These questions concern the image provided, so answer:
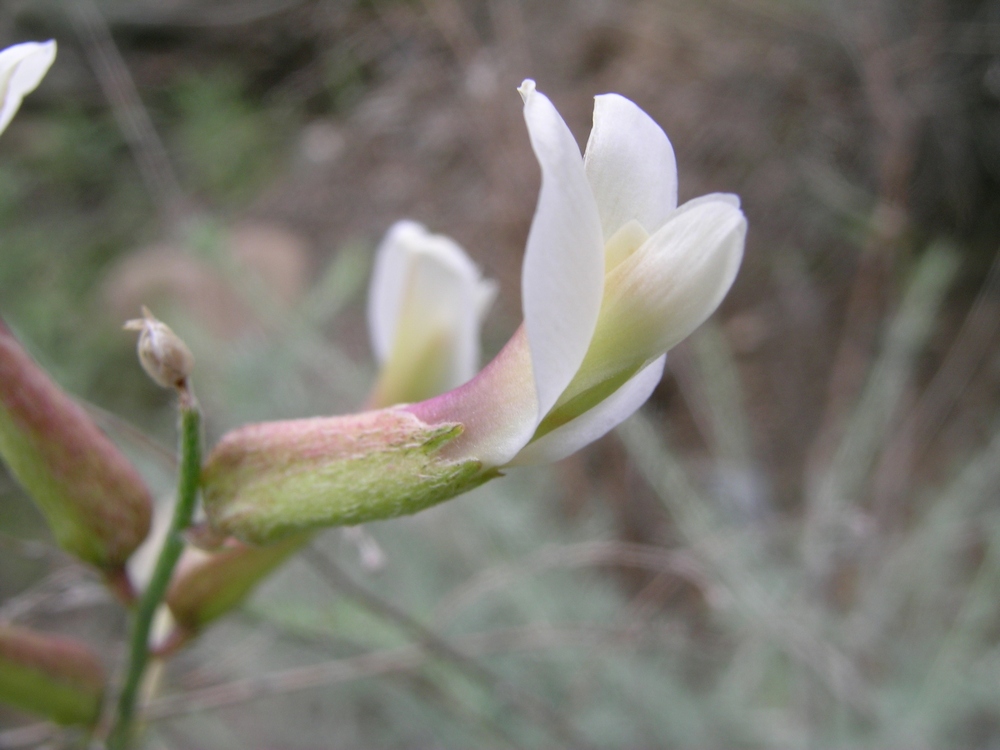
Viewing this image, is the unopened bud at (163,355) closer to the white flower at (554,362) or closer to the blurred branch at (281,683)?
the white flower at (554,362)

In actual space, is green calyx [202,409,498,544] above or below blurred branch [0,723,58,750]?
above

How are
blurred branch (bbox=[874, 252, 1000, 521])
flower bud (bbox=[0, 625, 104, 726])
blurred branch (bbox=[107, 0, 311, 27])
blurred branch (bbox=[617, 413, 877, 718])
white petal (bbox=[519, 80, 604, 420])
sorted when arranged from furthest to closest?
blurred branch (bbox=[107, 0, 311, 27]) → blurred branch (bbox=[874, 252, 1000, 521]) → blurred branch (bbox=[617, 413, 877, 718]) → flower bud (bbox=[0, 625, 104, 726]) → white petal (bbox=[519, 80, 604, 420])

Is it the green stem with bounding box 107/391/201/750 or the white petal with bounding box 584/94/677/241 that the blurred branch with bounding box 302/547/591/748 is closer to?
the green stem with bounding box 107/391/201/750

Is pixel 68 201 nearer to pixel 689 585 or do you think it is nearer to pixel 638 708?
pixel 689 585

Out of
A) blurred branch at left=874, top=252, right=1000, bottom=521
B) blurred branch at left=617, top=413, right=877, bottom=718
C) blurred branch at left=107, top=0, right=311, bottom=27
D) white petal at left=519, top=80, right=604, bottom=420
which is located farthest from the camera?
blurred branch at left=107, top=0, right=311, bottom=27

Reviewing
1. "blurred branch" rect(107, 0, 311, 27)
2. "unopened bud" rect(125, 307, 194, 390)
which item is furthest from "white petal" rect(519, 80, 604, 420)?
"blurred branch" rect(107, 0, 311, 27)

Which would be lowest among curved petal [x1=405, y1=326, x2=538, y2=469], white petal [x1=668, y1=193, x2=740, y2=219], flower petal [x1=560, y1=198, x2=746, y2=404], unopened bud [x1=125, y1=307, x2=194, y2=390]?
curved petal [x1=405, y1=326, x2=538, y2=469]

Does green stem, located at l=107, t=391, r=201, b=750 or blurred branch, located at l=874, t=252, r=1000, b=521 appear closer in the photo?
green stem, located at l=107, t=391, r=201, b=750

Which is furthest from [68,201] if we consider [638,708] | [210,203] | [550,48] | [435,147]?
[638,708]
